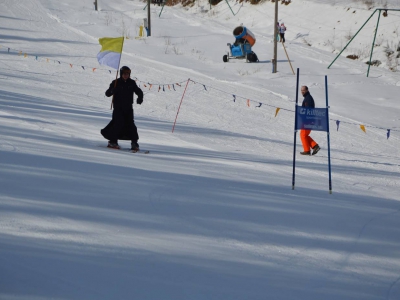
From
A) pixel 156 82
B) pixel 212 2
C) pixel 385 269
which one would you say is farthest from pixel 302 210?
pixel 212 2

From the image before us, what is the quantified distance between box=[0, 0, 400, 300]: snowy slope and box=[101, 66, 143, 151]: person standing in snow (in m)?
0.35

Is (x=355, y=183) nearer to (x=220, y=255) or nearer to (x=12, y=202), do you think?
(x=220, y=255)

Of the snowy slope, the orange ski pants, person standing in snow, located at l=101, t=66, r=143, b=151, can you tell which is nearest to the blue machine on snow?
the snowy slope

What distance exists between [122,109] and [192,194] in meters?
3.42

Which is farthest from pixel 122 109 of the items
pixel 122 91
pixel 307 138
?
pixel 307 138

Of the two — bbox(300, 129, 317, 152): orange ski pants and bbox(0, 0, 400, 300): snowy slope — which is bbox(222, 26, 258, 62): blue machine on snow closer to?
bbox(0, 0, 400, 300): snowy slope

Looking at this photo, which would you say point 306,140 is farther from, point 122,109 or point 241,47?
point 241,47

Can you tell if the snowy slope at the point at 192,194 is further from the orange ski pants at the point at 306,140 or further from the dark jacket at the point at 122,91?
the dark jacket at the point at 122,91

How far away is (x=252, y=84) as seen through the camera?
23391 mm

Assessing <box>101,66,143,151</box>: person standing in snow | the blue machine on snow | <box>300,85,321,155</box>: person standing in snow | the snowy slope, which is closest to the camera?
the snowy slope

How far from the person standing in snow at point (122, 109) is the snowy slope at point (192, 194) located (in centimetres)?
35

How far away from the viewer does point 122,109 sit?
11.3 m

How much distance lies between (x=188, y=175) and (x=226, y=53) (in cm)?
2114

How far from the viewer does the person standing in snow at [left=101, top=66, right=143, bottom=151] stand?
11.2 meters
